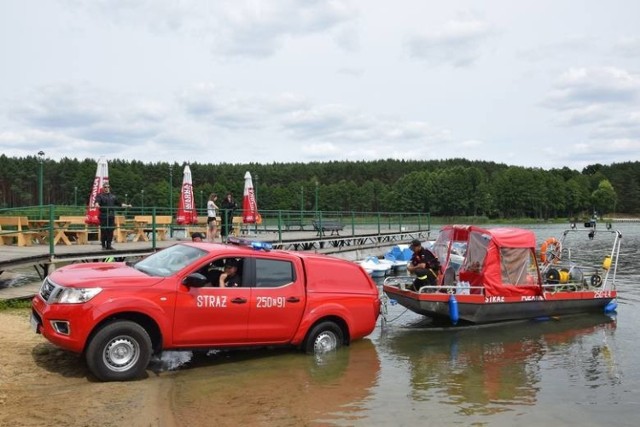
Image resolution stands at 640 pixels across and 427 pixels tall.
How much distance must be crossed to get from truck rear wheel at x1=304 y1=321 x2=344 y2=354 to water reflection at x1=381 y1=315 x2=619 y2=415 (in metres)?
1.40

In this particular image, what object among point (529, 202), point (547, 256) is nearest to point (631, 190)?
point (529, 202)

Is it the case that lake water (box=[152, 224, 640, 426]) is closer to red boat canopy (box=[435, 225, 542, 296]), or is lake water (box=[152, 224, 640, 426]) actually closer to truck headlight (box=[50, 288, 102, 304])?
red boat canopy (box=[435, 225, 542, 296])

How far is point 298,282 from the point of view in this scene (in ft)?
30.6

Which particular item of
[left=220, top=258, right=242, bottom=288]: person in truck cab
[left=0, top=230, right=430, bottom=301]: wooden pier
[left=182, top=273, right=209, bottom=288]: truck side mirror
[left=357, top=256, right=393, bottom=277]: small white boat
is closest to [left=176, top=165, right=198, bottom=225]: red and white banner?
[left=0, top=230, right=430, bottom=301]: wooden pier

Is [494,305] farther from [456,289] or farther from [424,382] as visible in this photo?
[424,382]

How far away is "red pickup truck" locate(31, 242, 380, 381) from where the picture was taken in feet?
24.2

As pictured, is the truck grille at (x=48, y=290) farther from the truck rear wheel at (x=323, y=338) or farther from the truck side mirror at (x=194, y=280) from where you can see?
the truck rear wheel at (x=323, y=338)

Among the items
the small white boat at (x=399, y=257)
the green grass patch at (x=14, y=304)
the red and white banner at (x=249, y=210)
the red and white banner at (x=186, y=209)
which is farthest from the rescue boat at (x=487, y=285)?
the small white boat at (x=399, y=257)

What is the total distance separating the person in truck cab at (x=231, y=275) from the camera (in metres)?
8.74

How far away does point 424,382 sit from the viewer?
8.91m

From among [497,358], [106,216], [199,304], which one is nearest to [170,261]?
[199,304]

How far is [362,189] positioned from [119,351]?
150241 mm

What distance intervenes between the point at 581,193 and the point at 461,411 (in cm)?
15508

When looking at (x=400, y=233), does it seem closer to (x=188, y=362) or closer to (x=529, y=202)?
(x=188, y=362)
